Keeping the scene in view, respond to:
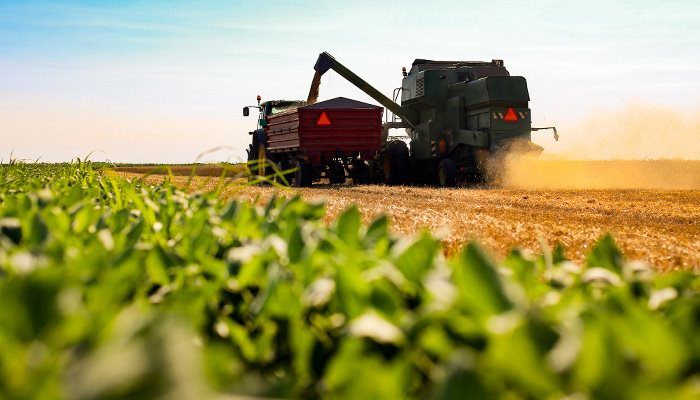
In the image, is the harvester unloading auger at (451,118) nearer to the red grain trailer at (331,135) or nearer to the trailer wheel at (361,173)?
the trailer wheel at (361,173)

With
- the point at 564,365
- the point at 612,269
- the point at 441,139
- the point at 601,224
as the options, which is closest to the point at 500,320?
the point at 564,365

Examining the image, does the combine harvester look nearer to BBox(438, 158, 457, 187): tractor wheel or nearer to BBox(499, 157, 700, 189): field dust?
BBox(438, 158, 457, 187): tractor wheel

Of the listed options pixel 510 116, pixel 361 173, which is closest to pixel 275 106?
pixel 361 173

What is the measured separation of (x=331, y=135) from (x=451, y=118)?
362 cm

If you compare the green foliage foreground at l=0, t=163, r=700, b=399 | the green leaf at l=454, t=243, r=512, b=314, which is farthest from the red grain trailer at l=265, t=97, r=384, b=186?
the green leaf at l=454, t=243, r=512, b=314

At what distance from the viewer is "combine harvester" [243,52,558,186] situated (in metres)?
21.4

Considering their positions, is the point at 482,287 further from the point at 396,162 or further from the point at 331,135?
the point at 396,162

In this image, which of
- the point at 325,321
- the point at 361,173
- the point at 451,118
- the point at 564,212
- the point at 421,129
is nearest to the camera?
the point at 325,321

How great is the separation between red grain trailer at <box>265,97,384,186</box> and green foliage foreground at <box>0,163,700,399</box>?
2120 cm

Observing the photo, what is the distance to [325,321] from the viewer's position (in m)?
1.40

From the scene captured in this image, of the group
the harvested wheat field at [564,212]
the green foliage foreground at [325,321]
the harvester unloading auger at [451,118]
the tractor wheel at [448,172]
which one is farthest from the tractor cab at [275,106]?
the green foliage foreground at [325,321]

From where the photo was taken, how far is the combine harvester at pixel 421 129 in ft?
70.3

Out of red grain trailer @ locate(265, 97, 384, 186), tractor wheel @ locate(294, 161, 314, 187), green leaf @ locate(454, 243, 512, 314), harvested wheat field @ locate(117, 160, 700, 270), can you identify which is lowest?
harvested wheat field @ locate(117, 160, 700, 270)

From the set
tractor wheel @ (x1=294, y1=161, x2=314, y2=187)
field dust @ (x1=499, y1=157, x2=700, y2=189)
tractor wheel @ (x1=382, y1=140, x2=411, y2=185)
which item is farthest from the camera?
tractor wheel @ (x1=382, y1=140, x2=411, y2=185)
